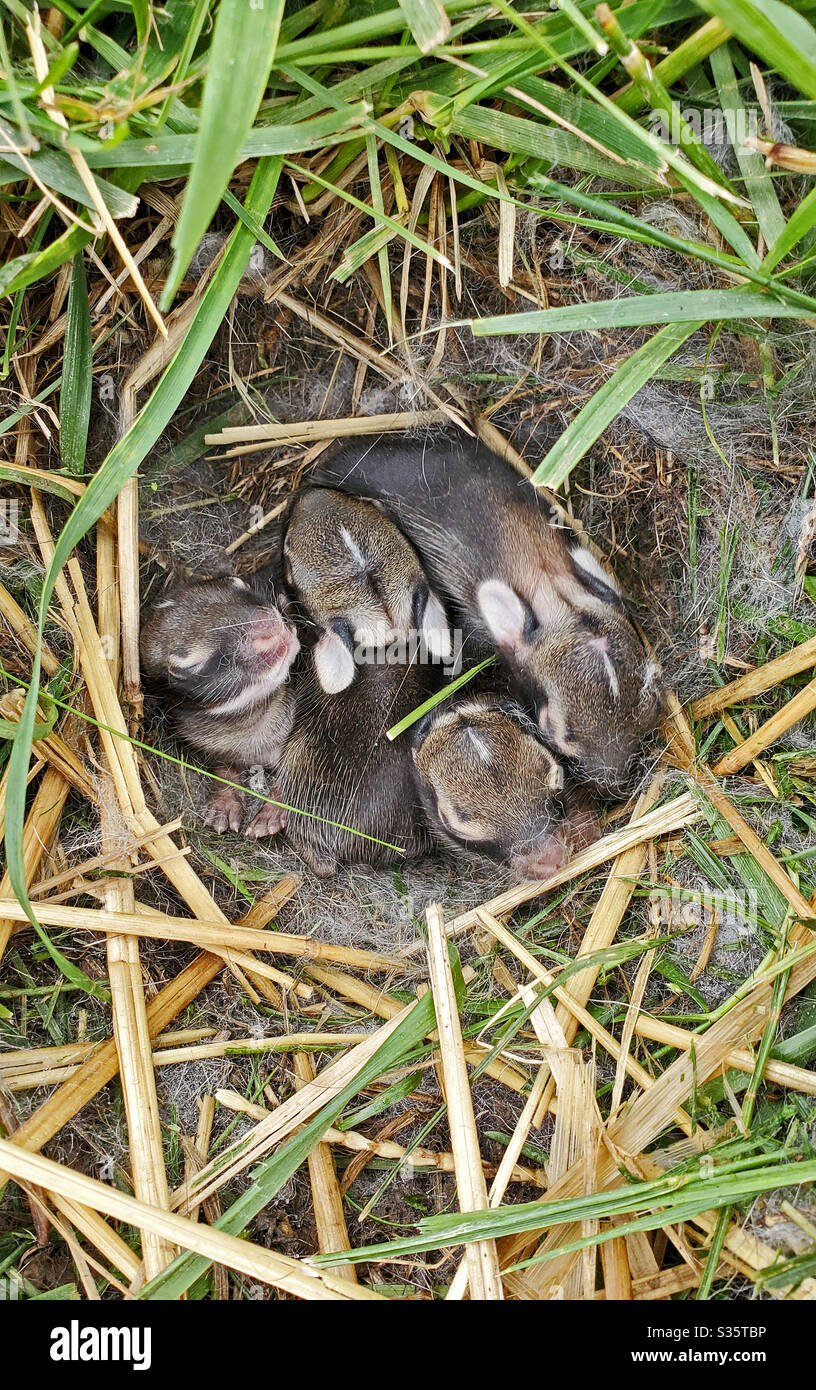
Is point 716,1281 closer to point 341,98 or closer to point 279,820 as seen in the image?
point 279,820

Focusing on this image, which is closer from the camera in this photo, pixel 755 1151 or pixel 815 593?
pixel 755 1151

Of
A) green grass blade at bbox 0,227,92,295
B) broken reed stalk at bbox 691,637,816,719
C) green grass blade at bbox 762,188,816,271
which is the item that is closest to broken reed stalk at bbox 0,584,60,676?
green grass blade at bbox 0,227,92,295

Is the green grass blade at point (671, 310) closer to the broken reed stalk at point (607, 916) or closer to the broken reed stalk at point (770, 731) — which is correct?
the broken reed stalk at point (770, 731)

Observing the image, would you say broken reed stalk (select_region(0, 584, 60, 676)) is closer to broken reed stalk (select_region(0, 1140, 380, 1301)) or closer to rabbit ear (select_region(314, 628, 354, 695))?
rabbit ear (select_region(314, 628, 354, 695))

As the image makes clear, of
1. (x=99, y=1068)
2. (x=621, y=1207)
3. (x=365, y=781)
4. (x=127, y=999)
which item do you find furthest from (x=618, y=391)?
(x=99, y=1068)

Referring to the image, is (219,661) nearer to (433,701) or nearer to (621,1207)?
(433,701)
